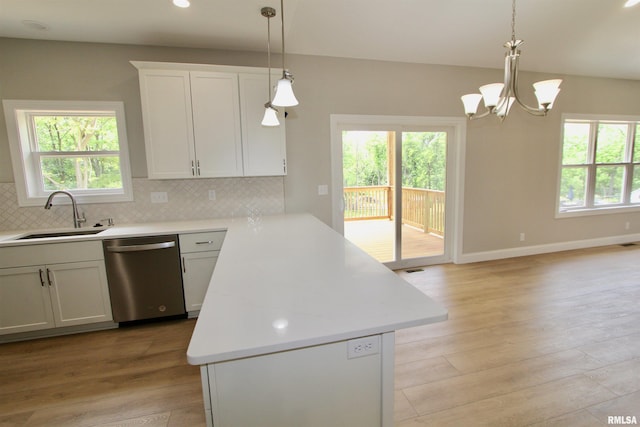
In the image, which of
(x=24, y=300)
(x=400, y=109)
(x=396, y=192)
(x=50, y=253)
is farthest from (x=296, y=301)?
(x=400, y=109)

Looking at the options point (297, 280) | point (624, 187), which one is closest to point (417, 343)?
point (297, 280)

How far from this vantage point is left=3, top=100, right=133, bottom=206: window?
9.50 ft

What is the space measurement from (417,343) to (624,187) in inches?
216

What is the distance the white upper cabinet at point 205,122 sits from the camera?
9.16 feet

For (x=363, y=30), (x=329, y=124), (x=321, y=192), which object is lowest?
(x=321, y=192)

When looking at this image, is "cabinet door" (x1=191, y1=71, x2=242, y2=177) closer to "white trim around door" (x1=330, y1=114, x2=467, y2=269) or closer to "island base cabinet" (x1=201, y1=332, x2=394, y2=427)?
"white trim around door" (x1=330, y1=114, x2=467, y2=269)

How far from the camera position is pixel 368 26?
307 cm

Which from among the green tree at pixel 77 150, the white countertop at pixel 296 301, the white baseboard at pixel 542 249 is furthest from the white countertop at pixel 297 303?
the white baseboard at pixel 542 249

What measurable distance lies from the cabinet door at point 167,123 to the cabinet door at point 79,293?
0.99 meters

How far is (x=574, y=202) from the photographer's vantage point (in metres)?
4.96

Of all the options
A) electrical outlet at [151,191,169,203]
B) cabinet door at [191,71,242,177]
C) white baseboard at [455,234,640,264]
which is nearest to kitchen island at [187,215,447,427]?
cabinet door at [191,71,242,177]

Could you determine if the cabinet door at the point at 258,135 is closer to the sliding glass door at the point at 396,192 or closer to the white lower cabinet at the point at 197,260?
the white lower cabinet at the point at 197,260

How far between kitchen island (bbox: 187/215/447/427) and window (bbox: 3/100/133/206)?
256 centimetres

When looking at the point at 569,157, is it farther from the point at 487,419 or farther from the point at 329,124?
the point at 487,419
